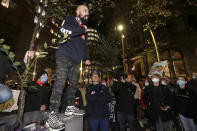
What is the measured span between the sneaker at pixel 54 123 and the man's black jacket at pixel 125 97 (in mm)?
3578

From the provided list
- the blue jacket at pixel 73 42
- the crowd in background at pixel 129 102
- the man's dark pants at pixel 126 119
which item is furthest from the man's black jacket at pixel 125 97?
the blue jacket at pixel 73 42

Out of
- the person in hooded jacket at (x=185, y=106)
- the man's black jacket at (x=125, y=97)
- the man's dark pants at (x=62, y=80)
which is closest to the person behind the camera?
the man's dark pants at (x=62, y=80)

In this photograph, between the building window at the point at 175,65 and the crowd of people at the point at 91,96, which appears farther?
the building window at the point at 175,65

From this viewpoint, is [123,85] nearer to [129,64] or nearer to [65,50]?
[65,50]

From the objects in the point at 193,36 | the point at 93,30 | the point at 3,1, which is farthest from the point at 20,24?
the point at 193,36

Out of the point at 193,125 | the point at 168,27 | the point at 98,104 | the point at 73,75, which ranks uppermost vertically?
the point at 168,27

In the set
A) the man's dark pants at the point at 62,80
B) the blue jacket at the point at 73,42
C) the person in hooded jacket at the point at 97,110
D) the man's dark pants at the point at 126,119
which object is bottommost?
the man's dark pants at the point at 126,119

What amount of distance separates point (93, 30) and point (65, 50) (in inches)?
607

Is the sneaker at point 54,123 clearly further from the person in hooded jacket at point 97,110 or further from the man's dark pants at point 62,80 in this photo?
the person in hooded jacket at point 97,110

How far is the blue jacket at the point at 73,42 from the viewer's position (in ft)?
7.73

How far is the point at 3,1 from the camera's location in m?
16.2

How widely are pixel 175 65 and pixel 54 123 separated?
17.6 metres

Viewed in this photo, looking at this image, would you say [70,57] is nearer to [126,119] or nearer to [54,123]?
[54,123]

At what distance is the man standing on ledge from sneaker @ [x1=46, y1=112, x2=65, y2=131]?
0.02 metres
